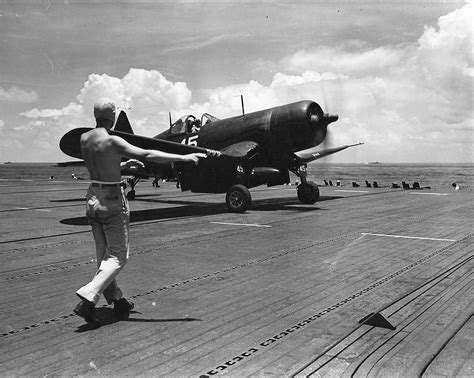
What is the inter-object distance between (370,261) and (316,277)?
1.44m

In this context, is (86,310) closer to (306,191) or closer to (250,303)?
(250,303)

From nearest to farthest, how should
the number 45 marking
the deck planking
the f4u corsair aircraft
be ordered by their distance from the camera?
1. the deck planking
2. the f4u corsair aircraft
3. the number 45 marking

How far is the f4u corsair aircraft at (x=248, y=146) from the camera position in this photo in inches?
576

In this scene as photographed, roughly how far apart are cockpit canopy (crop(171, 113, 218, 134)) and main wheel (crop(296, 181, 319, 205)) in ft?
14.0

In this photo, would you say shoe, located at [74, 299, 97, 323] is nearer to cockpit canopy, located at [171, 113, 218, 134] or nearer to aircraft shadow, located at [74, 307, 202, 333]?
aircraft shadow, located at [74, 307, 202, 333]

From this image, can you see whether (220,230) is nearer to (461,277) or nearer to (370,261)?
(370,261)

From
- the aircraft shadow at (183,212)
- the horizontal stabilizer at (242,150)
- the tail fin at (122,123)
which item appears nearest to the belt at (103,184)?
the aircraft shadow at (183,212)

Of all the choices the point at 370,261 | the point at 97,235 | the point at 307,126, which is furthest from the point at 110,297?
the point at 307,126

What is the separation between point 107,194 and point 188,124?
13472mm

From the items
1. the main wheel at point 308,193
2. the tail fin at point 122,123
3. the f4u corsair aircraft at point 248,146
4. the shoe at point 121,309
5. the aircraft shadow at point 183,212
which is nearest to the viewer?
the shoe at point 121,309

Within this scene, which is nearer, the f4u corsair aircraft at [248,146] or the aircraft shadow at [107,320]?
the aircraft shadow at [107,320]

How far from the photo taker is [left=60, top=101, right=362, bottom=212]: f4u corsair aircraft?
14633 mm

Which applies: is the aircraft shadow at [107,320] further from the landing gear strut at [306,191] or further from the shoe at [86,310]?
the landing gear strut at [306,191]

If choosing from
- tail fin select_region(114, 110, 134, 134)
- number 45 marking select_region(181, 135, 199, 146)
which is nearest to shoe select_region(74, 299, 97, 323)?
number 45 marking select_region(181, 135, 199, 146)
